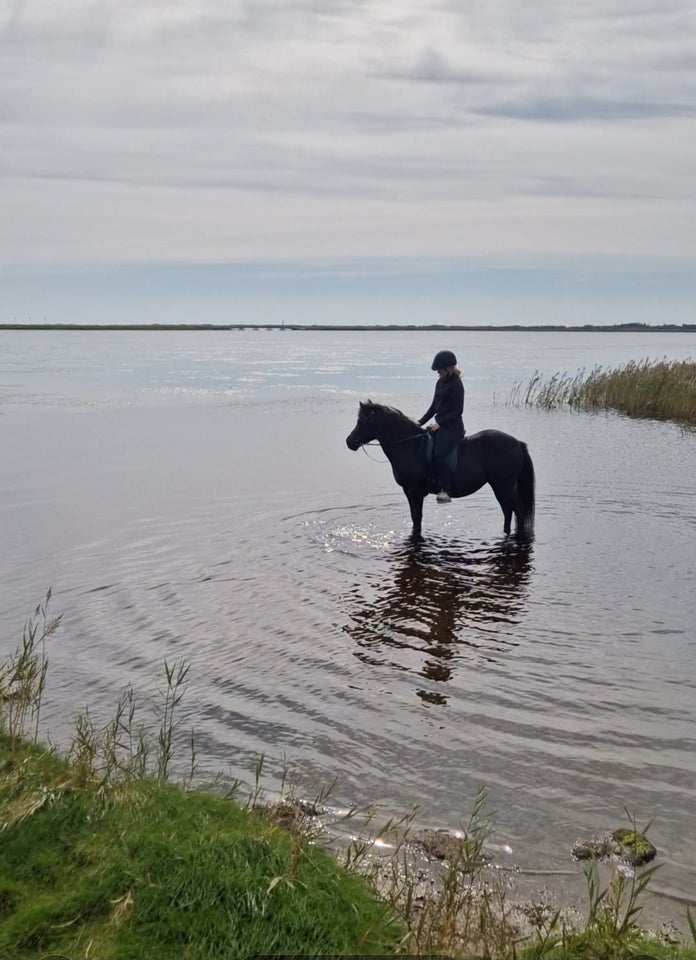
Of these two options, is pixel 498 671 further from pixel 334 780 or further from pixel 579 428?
pixel 579 428

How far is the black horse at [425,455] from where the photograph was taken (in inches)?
499

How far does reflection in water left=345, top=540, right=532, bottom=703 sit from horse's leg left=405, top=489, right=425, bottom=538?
1.21ft

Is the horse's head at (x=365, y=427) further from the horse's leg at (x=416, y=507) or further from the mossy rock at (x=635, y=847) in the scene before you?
the mossy rock at (x=635, y=847)

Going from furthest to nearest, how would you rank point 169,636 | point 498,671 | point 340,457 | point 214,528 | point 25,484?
1. point 340,457
2. point 25,484
3. point 214,528
4. point 169,636
5. point 498,671

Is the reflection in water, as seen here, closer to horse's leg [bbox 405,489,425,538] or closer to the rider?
horse's leg [bbox 405,489,425,538]

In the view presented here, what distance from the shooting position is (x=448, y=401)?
1239 cm

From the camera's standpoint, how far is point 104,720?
22.1 feet

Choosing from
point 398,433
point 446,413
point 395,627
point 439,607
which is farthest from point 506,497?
point 395,627

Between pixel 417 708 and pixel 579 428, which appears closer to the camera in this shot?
pixel 417 708

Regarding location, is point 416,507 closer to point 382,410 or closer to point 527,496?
point 382,410

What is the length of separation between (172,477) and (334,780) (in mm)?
13737

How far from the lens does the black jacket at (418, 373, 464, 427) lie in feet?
40.3

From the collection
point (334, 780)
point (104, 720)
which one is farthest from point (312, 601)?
point (334, 780)

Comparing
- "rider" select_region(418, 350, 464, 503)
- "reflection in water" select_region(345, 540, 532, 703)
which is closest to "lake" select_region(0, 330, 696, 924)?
"reflection in water" select_region(345, 540, 532, 703)
